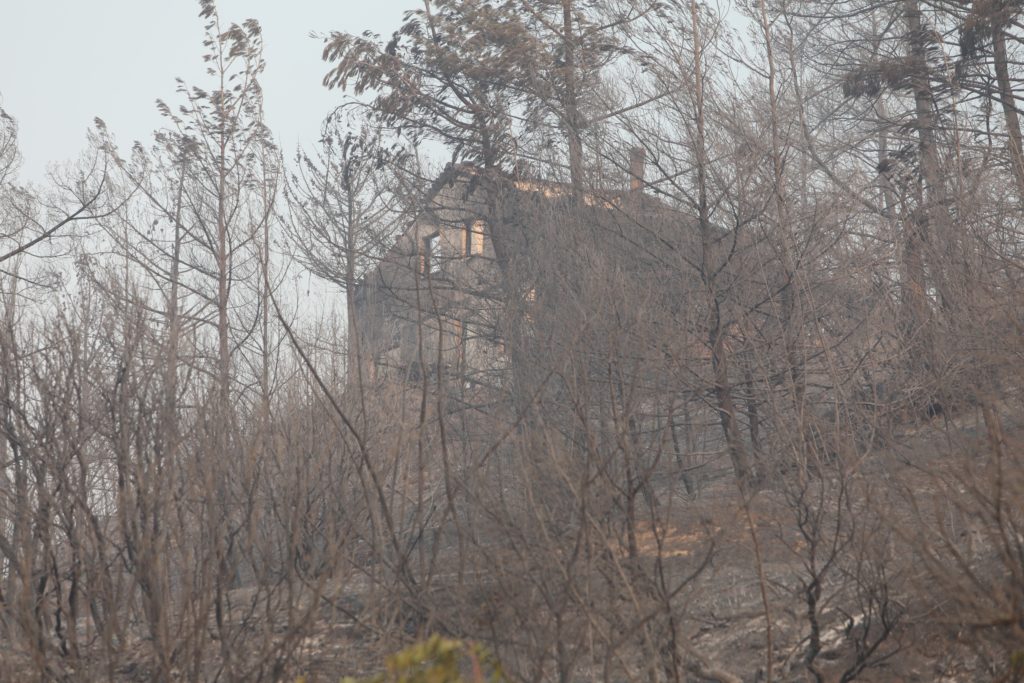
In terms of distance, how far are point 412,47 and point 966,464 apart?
14.9m

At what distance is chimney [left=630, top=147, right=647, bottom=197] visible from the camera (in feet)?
37.4

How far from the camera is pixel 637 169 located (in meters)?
11.5

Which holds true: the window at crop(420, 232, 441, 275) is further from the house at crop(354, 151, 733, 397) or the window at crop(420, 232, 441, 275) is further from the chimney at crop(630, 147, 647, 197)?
the chimney at crop(630, 147, 647, 197)

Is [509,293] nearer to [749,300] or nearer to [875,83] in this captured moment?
[749,300]

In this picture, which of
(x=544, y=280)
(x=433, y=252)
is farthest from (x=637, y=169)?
(x=433, y=252)

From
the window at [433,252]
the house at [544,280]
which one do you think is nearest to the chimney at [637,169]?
the house at [544,280]

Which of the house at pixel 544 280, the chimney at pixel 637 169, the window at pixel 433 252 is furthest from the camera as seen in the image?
the window at pixel 433 252

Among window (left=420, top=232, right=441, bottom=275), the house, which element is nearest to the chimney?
the house

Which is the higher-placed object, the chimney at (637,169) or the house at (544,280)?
the chimney at (637,169)

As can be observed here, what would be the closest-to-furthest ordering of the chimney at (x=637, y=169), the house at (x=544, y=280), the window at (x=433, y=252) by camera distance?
1. the house at (x=544, y=280)
2. the chimney at (x=637, y=169)
3. the window at (x=433, y=252)

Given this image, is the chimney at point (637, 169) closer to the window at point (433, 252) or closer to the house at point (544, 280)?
the house at point (544, 280)

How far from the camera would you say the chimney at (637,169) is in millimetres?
11414

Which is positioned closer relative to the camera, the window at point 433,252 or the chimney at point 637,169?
the chimney at point 637,169

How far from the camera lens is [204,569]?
4.95 m
